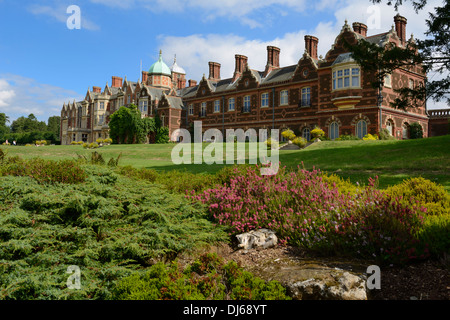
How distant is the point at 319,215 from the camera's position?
596cm

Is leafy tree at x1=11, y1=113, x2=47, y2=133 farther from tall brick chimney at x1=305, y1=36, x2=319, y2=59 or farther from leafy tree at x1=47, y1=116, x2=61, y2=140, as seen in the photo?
tall brick chimney at x1=305, y1=36, x2=319, y2=59

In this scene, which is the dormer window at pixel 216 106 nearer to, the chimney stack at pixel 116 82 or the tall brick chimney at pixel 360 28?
the tall brick chimney at pixel 360 28

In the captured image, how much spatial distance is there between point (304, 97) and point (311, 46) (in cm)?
570

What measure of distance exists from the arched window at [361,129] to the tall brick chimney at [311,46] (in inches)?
401

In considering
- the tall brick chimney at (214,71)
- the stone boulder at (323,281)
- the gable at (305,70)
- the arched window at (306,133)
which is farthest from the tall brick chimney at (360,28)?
the stone boulder at (323,281)

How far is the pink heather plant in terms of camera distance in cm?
492

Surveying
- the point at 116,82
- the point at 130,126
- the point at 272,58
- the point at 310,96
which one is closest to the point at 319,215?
the point at 310,96

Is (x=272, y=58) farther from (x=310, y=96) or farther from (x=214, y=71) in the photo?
(x=214, y=71)

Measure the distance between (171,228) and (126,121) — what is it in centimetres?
4475

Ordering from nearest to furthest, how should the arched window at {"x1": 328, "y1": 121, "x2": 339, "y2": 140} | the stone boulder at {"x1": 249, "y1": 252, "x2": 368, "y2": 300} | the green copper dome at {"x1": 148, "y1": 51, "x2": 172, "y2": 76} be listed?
the stone boulder at {"x1": 249, "y1": 252, "x2": 368, "y2": 300}
the arched window at {"x1": 328, "y1": 121, "x2": 339, "y2": 140}
the green copper dome at {"x1": 148, "y1": 51, "x2": 172, "y2": 76}

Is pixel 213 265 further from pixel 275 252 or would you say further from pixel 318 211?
pixel 318 211

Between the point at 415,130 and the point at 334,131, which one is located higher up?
the point at 415,130

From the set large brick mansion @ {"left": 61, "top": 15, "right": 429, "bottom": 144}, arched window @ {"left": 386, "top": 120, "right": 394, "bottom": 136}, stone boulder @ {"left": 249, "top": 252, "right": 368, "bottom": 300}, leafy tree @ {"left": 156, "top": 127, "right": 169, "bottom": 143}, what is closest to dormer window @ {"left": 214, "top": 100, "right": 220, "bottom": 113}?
large brick mansion @ {"left": 61, "top": 15, "right": 429, "bottom": 144}

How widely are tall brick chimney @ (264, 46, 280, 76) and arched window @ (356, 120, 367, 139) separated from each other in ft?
47.7
